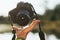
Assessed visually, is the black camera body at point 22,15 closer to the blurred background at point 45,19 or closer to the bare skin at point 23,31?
the bare skin at point 23,31

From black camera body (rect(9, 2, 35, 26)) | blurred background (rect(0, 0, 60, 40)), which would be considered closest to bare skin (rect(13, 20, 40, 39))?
black camera body (rect(9, 2, 35, 26))

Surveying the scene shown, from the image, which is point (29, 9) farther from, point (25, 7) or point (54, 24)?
point (54, 24)

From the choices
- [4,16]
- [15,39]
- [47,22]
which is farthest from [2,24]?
[15,39]

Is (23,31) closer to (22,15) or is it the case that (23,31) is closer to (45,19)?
(22,15)

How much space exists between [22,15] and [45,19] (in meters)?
0.43

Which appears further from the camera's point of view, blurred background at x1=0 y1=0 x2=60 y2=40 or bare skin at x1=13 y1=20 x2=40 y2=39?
blurred background at x1=0 y1=0 x2=60 y2=40

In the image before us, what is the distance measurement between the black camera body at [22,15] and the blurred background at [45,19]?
37 cm

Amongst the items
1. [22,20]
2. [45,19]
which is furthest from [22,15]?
[45,19]

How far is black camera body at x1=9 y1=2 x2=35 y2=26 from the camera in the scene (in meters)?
0.61

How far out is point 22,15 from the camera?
61cm

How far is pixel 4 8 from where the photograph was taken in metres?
1.03

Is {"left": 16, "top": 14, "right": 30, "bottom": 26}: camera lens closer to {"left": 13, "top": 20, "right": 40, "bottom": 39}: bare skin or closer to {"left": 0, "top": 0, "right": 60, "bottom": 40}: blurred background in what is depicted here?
{"left": 13, "top": 20, "right": 40, "bottom": 39}: bare skin

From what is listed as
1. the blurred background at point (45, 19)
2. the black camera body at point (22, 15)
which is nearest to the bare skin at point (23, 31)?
the black camera body at point (22, 15)

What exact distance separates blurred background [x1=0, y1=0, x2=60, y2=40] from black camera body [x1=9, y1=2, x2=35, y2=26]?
37cm
